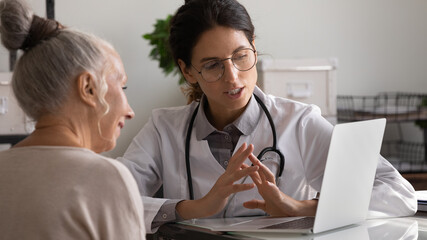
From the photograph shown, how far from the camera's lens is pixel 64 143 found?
92cm

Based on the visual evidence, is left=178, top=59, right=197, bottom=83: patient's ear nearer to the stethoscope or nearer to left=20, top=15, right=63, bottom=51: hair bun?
the stethoscope

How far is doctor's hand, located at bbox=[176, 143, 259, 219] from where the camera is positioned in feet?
4.18

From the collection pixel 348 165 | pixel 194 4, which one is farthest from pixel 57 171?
pixel 194 4

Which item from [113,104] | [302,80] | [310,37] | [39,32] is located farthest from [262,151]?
[310,37]

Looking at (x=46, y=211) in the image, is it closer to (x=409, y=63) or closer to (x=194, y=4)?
(x=194, y=4)

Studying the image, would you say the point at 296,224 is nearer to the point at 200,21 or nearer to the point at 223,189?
the point at 223,189

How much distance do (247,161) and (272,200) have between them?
243mm

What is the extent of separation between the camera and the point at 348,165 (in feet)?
3.85

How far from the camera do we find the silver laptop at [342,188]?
1128mm

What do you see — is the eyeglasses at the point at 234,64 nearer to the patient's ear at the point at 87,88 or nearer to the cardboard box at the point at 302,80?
the patient's ear at the point at 87,88

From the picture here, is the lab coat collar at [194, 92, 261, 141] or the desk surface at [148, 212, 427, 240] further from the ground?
the lab coat collar at [194, 92, 261, 141]

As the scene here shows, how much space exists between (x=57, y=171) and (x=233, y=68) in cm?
73

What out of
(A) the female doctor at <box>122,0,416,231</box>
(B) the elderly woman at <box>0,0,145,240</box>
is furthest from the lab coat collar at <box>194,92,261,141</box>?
(B) the elderly woman at <box>0,0,145,240</box>

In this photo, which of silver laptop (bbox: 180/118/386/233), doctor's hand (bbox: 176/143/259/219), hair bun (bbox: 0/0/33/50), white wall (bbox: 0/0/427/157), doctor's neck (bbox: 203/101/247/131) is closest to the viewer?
hair bun (bbox: 0/0/33/50)
